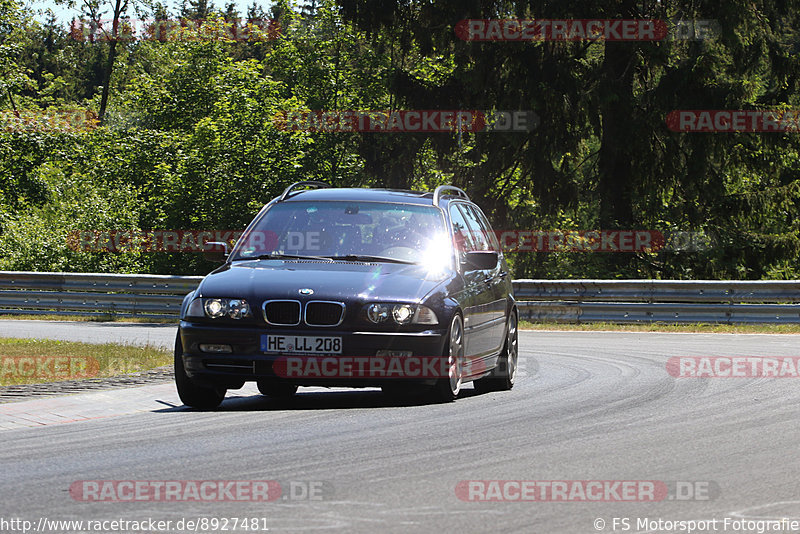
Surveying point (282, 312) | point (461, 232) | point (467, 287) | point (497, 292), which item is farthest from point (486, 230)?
point (282, 312)

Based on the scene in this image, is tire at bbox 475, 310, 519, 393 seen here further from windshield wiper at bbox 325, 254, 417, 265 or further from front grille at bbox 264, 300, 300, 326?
front grille at bbox 264, 300, 300, 326

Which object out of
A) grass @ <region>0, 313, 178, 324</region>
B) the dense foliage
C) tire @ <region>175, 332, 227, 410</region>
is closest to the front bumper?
tire @ <region>175, 332, 227, 410</region>

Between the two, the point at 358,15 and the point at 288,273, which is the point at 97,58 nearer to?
the point at 358,15

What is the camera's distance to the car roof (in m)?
10.6

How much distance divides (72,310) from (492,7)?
12385mm

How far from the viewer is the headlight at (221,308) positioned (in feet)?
29.4

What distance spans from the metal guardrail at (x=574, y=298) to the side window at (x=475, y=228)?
1066 centimetres

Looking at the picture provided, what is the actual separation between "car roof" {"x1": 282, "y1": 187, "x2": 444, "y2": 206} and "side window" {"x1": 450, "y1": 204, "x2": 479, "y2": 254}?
11.8 inches

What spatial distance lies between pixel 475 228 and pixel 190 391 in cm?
368

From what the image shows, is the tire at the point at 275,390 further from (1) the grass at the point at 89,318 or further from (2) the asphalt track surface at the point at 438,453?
(1) the grass at the point at 89,318

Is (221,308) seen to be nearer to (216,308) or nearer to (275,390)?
(216,308)

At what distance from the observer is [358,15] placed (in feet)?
99.6

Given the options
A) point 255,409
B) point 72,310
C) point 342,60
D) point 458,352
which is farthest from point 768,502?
point 342,60

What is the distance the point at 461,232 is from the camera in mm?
10930
